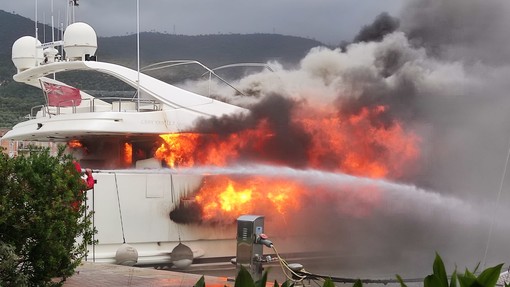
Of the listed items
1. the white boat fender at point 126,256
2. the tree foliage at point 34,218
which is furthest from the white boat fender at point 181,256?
the tree foliage at point 34,218

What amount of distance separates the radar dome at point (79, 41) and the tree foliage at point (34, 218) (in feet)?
42.4

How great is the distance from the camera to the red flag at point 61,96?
20.1 m

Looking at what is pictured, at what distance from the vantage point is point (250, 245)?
9.27 m

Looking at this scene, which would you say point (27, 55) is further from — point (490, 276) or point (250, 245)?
point (490, 276)

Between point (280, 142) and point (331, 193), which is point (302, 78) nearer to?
point (280, 142)

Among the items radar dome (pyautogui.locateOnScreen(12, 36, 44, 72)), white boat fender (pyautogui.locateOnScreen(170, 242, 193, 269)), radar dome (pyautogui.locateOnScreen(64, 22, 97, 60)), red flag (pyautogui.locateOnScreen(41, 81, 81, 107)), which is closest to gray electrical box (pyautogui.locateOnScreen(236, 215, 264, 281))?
white boat fender (pyautogui.locateOnScreen(170, 242, 193, 269))

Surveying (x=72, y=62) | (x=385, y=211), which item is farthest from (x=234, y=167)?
(x=72, y=62)

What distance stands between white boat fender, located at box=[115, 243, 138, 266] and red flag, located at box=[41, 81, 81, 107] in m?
6.01

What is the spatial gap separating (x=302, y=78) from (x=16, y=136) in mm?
8373

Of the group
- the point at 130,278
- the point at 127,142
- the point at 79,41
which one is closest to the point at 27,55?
the point at 79,41

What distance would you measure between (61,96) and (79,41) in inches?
67.2

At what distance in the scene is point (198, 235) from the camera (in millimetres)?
18016

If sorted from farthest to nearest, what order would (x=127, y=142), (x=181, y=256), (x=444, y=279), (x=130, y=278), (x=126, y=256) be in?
(x=127, y=142) < (x=181, y=256) < (x=126, y=256) < (x=130, y=278) < (x=444, y=279)

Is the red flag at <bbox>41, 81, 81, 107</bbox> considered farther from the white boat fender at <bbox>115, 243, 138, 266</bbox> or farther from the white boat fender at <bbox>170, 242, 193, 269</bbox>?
the white boat fender at <bbox>115, 243, 138, 266</bbox>
